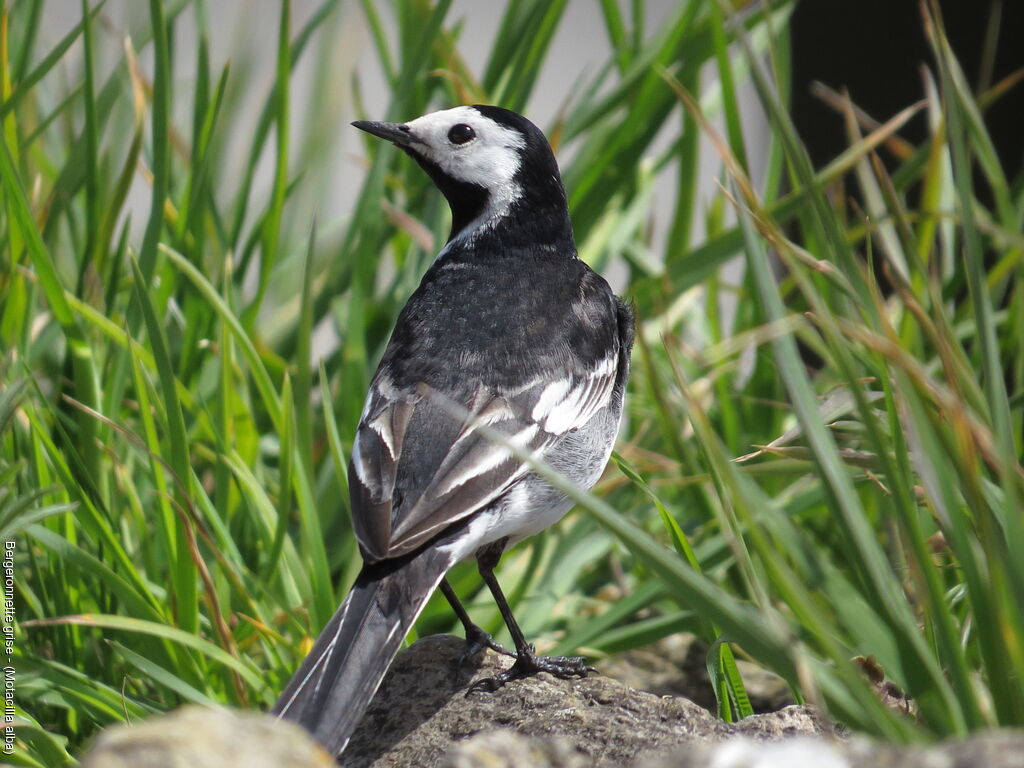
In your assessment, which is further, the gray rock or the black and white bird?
the black and white bird

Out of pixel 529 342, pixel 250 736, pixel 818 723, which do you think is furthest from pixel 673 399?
pixel 250 736

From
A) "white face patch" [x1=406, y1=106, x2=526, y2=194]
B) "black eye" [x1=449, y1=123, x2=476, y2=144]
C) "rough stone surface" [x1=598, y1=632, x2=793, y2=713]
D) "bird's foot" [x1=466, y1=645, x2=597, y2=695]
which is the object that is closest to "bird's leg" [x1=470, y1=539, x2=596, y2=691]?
"bird's foot" [x1=466, y1=645, x2=597, y2=695]

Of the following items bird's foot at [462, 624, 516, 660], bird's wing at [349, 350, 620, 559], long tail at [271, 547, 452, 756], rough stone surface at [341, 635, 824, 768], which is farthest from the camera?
bird's foot at [462, 624, 516, 660]

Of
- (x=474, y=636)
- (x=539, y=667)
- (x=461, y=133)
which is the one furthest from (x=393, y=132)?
(x=539, y=667)

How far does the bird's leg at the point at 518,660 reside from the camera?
93.7 inches

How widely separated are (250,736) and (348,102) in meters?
4.32

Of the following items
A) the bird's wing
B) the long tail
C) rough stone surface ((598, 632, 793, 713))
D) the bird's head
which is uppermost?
the bird's head

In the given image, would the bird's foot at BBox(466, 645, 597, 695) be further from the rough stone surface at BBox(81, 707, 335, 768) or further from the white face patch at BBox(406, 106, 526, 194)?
the white face patch at BBox(406, 106, 526, 194)

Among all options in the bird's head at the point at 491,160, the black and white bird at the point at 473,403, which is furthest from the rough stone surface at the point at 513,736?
the bird's head at the point at 491,160

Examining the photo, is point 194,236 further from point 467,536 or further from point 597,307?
point 467,536

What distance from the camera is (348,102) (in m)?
5.14

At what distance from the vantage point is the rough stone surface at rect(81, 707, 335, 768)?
1126 mm

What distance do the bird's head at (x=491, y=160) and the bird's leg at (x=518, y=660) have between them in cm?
94

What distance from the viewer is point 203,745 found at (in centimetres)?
115
